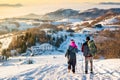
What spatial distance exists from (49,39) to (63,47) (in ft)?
30.6

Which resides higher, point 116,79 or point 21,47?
point 116,79

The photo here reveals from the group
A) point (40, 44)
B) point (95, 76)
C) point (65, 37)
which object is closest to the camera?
point (95, 76)

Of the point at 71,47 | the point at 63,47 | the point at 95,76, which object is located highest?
the point at 71,47

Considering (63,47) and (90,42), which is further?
(63,47)

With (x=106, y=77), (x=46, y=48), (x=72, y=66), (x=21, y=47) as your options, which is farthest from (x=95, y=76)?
(x=21, y=47)

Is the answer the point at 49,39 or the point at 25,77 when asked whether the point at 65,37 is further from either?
the point at 25,77

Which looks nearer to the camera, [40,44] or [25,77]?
[25,77]

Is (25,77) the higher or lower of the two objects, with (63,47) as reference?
higher

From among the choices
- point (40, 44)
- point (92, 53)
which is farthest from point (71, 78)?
point (40, 44)

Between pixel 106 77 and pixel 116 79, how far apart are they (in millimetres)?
912

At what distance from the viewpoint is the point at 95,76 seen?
19234 millimetres

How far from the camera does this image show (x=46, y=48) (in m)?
92.5

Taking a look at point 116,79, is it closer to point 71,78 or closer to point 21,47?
point 71,78

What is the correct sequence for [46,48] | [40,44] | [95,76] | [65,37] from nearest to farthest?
[95,76]
[46,48]
[40,44]
[65,37]
